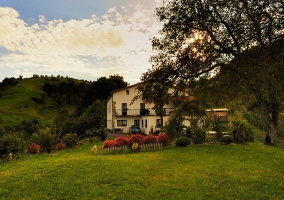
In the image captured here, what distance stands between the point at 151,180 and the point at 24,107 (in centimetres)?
6363

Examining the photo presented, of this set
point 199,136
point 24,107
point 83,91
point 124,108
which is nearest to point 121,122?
point 124,108

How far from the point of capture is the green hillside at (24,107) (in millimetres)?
53156

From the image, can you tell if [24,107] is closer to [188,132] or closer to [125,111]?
[125,111]

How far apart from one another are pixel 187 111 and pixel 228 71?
14.9 ft

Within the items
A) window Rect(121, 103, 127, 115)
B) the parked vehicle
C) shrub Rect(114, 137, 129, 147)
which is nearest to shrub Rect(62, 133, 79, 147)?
shrub Rect(114, 137, 129, 147)

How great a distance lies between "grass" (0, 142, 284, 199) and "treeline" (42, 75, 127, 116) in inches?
1828

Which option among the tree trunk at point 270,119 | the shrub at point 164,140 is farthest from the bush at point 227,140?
the shrub at point 164,140

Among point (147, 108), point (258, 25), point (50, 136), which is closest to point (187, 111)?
point (258, 25)

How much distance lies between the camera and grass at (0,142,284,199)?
656cm

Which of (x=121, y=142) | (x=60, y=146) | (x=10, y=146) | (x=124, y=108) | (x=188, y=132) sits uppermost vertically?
(x=124, y=108)

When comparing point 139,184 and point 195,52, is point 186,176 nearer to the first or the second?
point 139,184

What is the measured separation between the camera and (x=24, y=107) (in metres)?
62.8

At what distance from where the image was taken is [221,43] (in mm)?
14836

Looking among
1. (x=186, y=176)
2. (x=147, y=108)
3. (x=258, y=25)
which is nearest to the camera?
(x=186, y=176)
